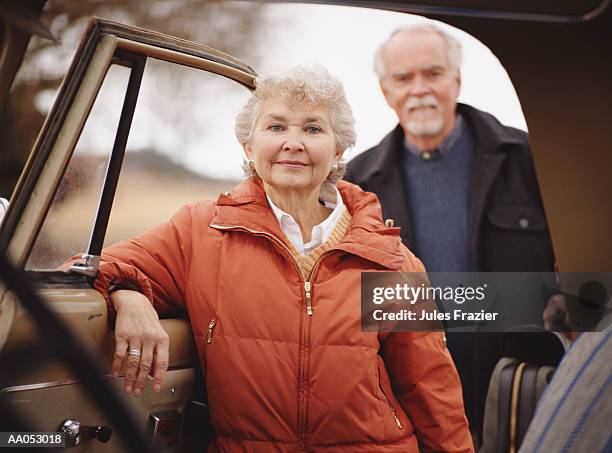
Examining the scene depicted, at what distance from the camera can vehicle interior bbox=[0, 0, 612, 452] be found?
4.33 ft

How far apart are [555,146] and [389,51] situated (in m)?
0.54

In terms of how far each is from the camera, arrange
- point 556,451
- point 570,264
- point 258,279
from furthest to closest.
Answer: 1. point 570,264
2. point 258,279
3. point 556,451

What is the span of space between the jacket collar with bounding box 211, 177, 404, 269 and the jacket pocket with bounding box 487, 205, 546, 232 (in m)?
0.41

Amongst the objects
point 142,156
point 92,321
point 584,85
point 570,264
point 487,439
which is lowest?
point 487,439

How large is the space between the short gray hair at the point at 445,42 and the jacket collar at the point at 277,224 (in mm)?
422

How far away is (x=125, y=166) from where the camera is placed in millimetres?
1585

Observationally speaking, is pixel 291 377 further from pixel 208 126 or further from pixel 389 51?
pixel 389 51

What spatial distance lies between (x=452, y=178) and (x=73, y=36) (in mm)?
1049

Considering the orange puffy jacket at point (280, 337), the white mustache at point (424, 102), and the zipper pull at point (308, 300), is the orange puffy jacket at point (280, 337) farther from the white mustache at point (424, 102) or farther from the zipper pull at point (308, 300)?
the white mustache at point (424, 102)

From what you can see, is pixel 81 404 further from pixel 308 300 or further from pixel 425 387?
pixel 425 387

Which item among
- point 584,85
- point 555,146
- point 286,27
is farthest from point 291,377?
point 584,85

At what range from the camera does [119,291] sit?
1421 millimetres

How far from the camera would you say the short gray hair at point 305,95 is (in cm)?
158

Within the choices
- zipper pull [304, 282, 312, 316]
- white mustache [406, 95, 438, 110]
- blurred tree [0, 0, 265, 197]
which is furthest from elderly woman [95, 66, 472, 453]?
white mustache [406, 95, 438, 110]
